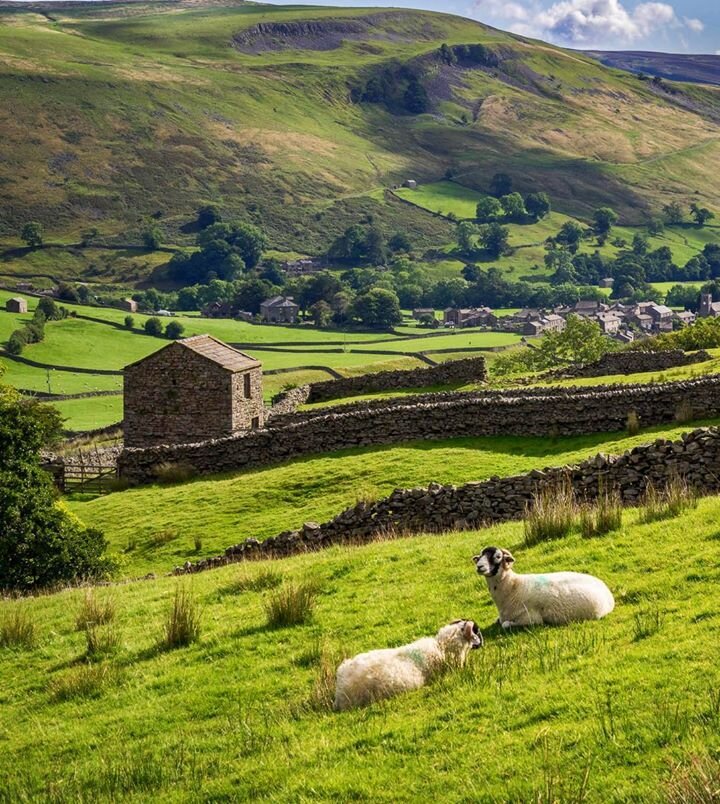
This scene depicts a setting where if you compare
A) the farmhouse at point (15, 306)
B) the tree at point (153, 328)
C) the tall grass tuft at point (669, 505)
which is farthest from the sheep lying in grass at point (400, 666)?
the farmhouse at point (15, 306)

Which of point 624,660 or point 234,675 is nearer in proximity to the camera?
point 624,660

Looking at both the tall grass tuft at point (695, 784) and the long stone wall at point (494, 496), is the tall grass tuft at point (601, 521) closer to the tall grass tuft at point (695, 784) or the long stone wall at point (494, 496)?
the long stone wall at point (494, 496)

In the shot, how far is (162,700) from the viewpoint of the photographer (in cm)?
1325

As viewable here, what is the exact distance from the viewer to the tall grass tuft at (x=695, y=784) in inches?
301

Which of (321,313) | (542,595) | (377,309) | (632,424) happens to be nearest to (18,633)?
(542,595)

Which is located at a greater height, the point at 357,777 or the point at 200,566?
the point at 357,777

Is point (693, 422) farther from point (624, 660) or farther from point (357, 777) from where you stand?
point (357, 777)

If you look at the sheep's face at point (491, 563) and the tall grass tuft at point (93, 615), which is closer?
the sheep's face at point (491, 563)

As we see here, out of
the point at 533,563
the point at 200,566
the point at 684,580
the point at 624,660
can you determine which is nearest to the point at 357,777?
the point at 624,660

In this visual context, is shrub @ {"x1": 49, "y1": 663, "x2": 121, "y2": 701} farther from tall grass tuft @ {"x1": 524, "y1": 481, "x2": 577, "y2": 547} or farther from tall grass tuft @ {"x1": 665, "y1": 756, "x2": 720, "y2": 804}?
tall grass tuft @ {"x1": 665, "y1": 756, "x2": 720, "y2": 804}

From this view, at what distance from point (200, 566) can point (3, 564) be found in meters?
5.77

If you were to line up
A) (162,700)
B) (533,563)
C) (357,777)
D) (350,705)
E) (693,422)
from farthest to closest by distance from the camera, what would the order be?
1. (693,422)
2. (533,563)
3. (162,700)
4. (350,705)
5. (357,777)

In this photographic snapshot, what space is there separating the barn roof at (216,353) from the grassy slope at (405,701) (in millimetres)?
30256

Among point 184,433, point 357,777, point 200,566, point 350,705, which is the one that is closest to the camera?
point 357,777
